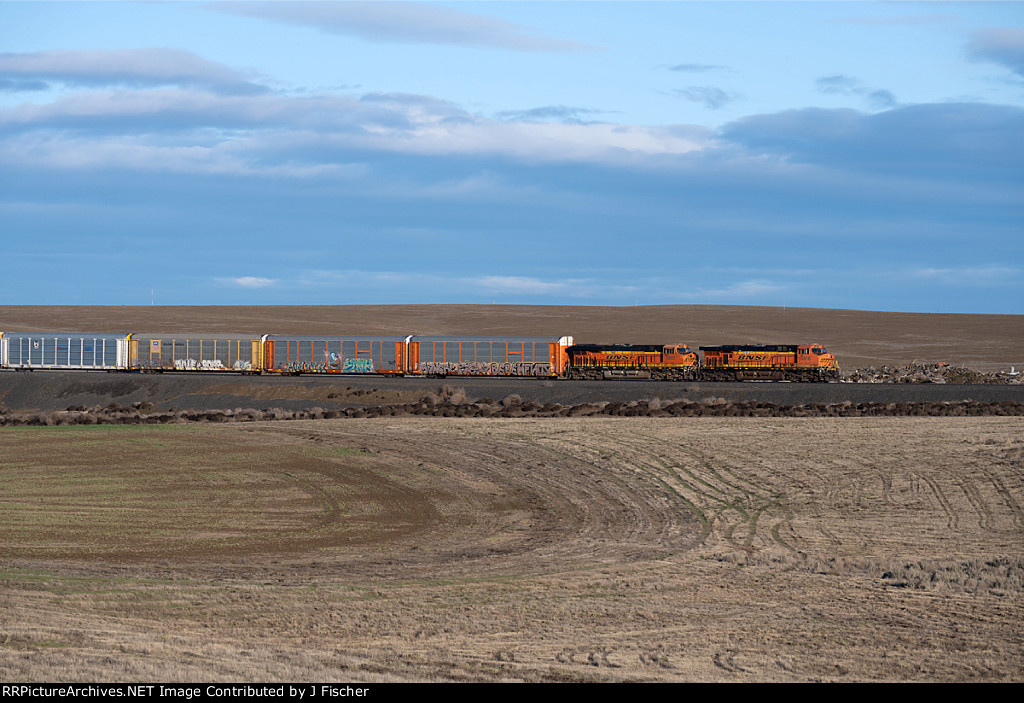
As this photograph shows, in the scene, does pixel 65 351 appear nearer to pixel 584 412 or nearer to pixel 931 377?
pixel 584 412

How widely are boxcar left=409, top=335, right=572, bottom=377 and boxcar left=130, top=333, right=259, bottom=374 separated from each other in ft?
40.3

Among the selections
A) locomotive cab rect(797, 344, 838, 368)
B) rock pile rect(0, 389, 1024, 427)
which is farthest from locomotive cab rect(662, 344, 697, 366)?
rock pile rect(0, 389, 1024, 427)

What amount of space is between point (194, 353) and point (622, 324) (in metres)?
79.9

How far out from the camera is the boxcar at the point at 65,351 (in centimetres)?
7288

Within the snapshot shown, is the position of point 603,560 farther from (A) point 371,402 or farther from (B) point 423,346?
(B) point 423,346

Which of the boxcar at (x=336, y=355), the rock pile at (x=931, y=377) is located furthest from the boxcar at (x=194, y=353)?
the rock pile at (x=931, y=377)

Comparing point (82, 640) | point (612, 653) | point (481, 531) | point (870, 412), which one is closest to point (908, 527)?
point (481, 531)

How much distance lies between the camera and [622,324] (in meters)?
142

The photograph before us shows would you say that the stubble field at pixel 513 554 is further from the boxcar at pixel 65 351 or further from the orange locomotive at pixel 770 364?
the boxcar at pixel 65 351

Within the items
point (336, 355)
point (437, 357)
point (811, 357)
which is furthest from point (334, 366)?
point (811, 357)

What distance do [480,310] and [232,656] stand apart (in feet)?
496

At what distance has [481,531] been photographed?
22.2 m

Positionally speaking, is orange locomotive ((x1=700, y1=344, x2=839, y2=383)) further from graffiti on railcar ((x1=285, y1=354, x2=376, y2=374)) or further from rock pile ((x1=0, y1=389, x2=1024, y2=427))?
graffiti on railcar ((x1=285, y1=354, x2=376, y2=374))

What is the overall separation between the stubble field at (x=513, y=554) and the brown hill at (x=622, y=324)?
7467 cm
